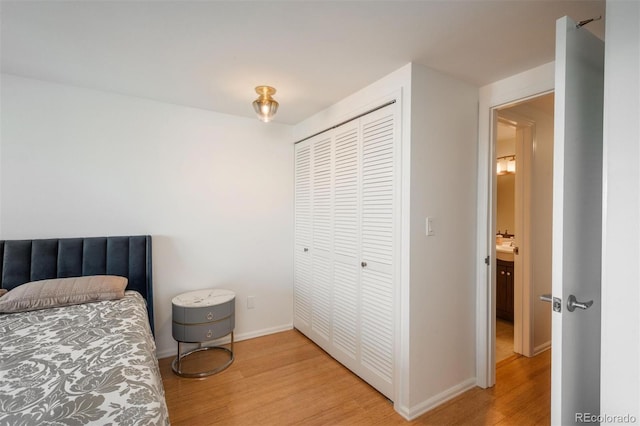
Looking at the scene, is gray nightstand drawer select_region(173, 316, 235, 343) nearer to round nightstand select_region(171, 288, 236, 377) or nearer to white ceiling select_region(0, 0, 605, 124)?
round nightstand select_region(171, 288, 236, 377)

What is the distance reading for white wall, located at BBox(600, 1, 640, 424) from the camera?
926mm

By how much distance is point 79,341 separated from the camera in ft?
4.64

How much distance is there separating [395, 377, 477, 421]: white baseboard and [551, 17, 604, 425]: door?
2.96 feet

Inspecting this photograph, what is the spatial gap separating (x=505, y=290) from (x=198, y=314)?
3.34m

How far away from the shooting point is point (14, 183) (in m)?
2.12

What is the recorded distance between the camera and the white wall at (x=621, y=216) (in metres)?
0.93

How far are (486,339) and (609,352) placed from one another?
1368 mm

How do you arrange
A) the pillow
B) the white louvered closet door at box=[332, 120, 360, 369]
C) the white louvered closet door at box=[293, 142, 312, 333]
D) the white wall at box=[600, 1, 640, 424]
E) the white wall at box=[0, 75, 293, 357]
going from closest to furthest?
the white wall at box=[600, 1, 640, 424]
the pillow
the white wall at box=[0, 75, 293, 357]
the white louvered closet door at box=[332, 120, 360, 369]
the white louvered closet door at box=[293, 142, 312, 333]

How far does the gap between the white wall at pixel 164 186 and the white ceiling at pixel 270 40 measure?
0.31 metres

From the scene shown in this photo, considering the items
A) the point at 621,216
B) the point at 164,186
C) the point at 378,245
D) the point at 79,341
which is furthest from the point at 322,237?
the point at 621,216

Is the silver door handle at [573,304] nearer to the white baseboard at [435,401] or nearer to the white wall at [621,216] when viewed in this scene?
the white wall at [621,216]

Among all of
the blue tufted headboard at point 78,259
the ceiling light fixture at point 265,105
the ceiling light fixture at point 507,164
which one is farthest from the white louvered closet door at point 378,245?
the ceiling light fixture at point 507,164

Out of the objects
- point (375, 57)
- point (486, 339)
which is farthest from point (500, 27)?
point (486, 339)

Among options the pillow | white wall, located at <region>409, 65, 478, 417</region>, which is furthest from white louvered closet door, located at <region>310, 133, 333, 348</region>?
the pillow
